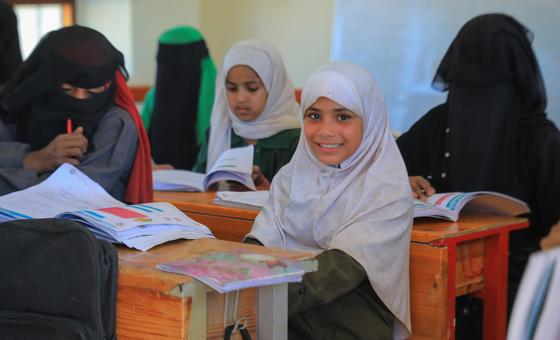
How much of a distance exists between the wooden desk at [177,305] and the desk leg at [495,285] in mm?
954

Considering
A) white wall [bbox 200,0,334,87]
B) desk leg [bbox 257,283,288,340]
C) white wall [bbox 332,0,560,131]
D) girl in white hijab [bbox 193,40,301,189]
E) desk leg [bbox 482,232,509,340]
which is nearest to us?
desk leg [bbox 257,283,288,340]

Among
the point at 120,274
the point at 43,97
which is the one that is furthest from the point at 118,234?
the point at 43,97

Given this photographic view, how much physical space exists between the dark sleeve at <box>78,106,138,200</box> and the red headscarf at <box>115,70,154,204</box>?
2 centimetres

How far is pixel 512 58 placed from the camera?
2.87 m

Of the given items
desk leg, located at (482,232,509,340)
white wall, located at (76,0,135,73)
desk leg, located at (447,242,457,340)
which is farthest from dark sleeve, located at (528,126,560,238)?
white wall, located at (76,0,135,73)

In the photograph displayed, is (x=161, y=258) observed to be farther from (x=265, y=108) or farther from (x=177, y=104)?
(x=177, y=104)

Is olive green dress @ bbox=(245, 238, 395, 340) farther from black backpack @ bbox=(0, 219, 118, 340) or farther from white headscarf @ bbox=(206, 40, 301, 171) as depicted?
white headscarf @ bbox=(206, 40, 301, 171)

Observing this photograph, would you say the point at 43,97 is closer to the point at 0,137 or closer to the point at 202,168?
the point at 0,137

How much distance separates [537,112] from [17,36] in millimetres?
2060

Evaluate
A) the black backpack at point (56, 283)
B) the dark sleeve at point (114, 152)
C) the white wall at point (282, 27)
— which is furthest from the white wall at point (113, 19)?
the black backpack at point (56, 283)

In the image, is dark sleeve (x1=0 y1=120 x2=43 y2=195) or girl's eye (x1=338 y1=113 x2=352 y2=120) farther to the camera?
dark sleeve (x1=0 y1=120 x2=43 y2=195)

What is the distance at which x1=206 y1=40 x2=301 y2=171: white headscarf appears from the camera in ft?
11.3

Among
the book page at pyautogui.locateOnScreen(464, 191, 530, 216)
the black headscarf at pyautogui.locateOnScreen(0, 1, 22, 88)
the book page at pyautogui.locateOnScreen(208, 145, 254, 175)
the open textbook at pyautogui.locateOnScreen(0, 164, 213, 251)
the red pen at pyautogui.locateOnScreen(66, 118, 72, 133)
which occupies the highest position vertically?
the black headscarf at pyautogui.locateOnScreen(0, 1, 22, 88)

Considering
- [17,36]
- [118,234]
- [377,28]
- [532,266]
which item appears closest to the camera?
[532,266]
